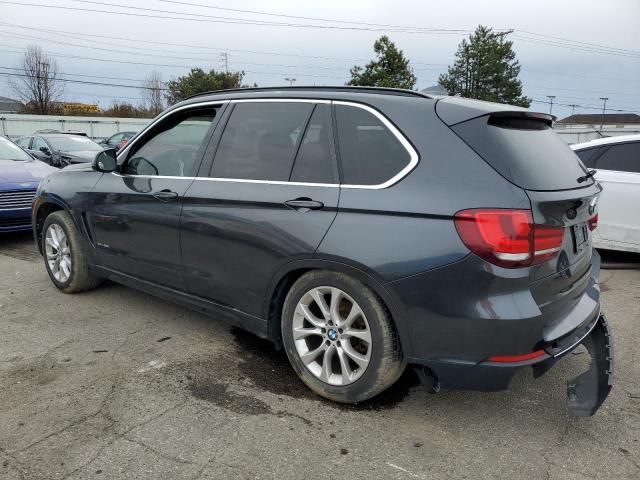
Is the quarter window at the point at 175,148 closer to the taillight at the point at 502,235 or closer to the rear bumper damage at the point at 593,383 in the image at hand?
the taillight at the point at 502,235

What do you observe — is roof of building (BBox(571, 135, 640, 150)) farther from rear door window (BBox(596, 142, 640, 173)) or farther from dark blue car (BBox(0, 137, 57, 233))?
dark blue car (BBox(0, 137, 57, 233))

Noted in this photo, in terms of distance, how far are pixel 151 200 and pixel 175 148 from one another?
430mm

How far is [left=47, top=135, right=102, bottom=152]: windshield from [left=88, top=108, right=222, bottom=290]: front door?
39.2ft

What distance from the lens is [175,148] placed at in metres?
3.89

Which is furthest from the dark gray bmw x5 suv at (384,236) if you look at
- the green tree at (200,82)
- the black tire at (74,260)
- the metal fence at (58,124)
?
the green tree at (200,82)

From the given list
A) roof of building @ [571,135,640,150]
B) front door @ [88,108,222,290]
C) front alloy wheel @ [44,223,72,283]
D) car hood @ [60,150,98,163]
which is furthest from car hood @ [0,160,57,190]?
roof of building @ [571,135,640,150]

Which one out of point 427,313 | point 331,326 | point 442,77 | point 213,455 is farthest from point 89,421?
point 442,77

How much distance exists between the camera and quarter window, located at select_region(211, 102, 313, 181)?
316 cm

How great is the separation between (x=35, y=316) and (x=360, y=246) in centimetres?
313

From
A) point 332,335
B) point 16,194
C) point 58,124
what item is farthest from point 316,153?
point 58,124

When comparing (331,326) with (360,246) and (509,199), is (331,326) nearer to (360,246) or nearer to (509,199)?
(360,246)

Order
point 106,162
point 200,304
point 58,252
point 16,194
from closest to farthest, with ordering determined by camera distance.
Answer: point 200,304
point 106,162
point 58,252
point 16,194

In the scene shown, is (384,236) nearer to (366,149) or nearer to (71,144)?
(366,149)

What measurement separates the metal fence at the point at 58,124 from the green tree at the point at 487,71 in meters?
33.3
